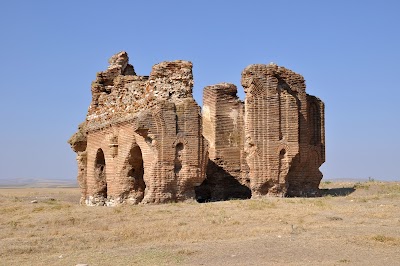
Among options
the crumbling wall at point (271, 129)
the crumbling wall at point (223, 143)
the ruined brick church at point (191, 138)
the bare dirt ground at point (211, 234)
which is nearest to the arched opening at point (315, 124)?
the ruined brick church at point (191, 138)

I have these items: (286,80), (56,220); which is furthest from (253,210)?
(286,80)

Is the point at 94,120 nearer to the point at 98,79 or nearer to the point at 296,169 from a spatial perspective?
the point at 98,79

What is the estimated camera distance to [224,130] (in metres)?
21.9

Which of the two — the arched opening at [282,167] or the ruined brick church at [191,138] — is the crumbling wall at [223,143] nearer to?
the ruined brick church at [191,138]

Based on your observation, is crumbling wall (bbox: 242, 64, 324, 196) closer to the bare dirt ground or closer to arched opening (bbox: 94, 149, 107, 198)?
the bare dirt ground

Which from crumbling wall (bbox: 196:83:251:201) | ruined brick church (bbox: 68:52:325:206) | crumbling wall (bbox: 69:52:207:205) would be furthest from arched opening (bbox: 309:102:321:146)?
crumbling wall (bbox: 69:52:207:205)

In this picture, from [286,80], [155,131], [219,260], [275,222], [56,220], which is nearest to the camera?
[219,260]

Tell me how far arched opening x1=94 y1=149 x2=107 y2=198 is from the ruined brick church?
4 cm

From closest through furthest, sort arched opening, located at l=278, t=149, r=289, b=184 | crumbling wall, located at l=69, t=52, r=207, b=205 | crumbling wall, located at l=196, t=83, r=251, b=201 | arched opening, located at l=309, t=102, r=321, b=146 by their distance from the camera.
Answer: crumbling wall, located at l=69, t=52, r=207, b=205
arched opening, located at l=278, t=149, r=289, b=184
crumbling wall, located at l=196, t=83, r=251, b=201
arched opening, located at l=309, t=102, r=321, b=146

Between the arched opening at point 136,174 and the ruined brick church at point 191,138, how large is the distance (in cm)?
4

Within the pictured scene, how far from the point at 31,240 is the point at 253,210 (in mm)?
6211

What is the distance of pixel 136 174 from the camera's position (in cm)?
1936

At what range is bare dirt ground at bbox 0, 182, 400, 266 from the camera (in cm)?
931

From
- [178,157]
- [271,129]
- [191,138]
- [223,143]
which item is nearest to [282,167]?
[271,129]
